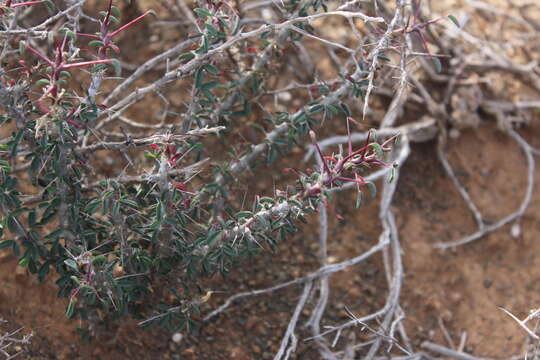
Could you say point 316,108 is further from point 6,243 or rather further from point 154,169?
point 6,243

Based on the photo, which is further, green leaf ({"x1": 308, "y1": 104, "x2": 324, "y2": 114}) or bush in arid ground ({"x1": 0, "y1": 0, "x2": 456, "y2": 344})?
green leaf ({"x1": 308, "y1": 104, "x2": 324, "y2": 114})

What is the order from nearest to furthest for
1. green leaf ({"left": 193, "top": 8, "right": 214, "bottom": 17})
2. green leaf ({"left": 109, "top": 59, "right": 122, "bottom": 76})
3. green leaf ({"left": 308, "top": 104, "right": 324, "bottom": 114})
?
1. green leaf ({"left": 109, "top": 59, "right": 122, "bottom": 76})
2. green leaf ({"left": 193, "top": 8, "right": 214, "bottom": 17})
3. green leaf ({"left": 308, "top": 104, "right": 324, "bottom": 114})

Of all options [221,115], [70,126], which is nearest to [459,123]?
[221,115]

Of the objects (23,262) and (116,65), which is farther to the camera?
(23,262)

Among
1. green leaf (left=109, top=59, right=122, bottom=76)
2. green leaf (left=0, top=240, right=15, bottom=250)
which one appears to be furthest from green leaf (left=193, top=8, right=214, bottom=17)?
green leaf (left=0, top=240, right=15, bottom=250)

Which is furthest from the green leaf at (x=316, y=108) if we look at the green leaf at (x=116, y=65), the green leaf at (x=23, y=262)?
the green leaf at (x=23, y=262)

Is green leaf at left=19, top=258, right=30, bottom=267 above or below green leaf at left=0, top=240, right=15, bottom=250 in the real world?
below

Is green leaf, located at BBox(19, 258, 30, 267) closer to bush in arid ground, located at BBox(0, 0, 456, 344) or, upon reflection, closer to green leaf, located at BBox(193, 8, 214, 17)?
bush in arid ground, located at BBox(0, 0, 456, 344)

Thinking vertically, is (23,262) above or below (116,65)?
below

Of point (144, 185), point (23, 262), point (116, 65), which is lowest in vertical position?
point (23, 262)

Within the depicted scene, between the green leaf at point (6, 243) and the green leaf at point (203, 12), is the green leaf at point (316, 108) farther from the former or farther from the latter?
the green leaf at point (6, 243)

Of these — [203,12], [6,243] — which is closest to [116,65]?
[203,12]

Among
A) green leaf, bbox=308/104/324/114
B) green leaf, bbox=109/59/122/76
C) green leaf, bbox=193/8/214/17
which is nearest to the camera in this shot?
green leaf, bbox=109/59/122/76

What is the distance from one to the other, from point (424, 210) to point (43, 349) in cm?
178
